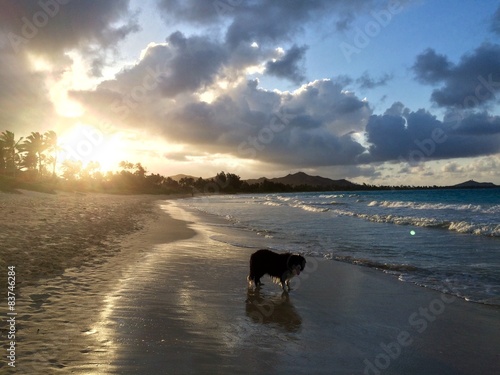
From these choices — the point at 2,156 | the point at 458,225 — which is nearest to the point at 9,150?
the point at 2,156

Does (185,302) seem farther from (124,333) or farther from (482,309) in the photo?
(482,309)

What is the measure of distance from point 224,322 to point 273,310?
1.23m

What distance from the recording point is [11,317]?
5359mm

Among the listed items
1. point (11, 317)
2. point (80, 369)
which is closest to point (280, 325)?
point (80, 369)

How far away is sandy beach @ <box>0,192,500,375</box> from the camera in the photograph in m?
4.45

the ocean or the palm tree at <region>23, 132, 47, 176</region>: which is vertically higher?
the palm tree at <region>23, 132, 47, 176</region>

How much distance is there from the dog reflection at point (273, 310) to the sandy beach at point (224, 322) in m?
0.02

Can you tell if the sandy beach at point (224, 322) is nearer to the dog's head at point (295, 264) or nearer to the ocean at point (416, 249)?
the dog's head at point (295, 264)

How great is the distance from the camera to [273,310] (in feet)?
22.4

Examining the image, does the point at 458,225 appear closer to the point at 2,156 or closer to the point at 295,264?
the point at 295,264

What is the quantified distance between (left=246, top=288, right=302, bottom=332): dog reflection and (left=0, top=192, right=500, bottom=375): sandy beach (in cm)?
2

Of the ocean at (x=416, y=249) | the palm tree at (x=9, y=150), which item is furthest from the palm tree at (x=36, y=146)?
the ocean at (x=416, y=249)

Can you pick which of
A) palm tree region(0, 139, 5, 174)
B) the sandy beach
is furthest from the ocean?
palm tree region(0, 139, 5, 174)

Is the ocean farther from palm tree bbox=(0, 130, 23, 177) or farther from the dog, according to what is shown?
→ palm tree bbox=(0, 130, 23, 177)
